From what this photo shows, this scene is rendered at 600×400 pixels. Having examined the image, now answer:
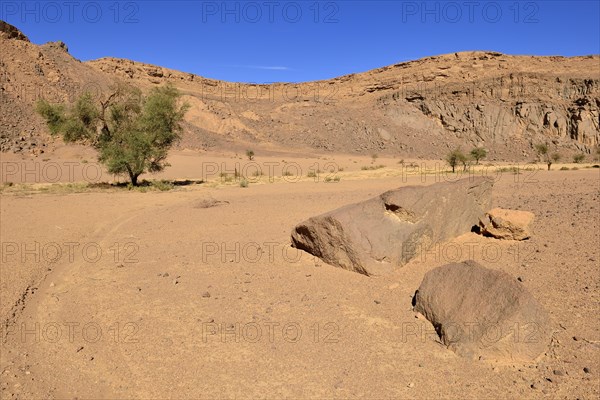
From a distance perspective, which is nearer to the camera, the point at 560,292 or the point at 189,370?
the point at 189,370

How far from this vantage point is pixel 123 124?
1942 centimetres

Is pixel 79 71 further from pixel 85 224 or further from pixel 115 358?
pixel 115 358

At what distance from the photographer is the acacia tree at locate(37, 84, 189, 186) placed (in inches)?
739

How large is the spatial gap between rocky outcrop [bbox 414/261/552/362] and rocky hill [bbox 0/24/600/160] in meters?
42.2

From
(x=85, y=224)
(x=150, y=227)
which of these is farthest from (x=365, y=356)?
(x=85, y=224)

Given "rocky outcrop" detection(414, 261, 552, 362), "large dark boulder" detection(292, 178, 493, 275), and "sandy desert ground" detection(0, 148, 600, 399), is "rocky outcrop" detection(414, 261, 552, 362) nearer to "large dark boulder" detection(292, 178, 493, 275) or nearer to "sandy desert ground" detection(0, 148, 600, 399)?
"sandy desert ground" detection(0, 148, 600, 399)

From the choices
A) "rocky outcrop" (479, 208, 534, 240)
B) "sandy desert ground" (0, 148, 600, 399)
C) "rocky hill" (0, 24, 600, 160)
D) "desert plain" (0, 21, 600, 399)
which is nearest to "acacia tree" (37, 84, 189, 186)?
"desert plain" (0, 21, 600, 399)

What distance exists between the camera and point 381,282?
620 centimetres

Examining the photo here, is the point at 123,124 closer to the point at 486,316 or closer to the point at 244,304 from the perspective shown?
the point at 244,304

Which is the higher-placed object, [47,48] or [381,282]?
[47,48]

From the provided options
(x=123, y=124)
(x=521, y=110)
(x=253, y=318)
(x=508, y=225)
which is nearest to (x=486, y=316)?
(x=253, y=318)

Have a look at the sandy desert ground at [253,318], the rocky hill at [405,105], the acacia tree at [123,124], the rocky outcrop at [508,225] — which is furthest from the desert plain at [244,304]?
the rocky hill at [405,105]

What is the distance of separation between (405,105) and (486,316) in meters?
56.4

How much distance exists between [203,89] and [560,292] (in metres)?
65.7
